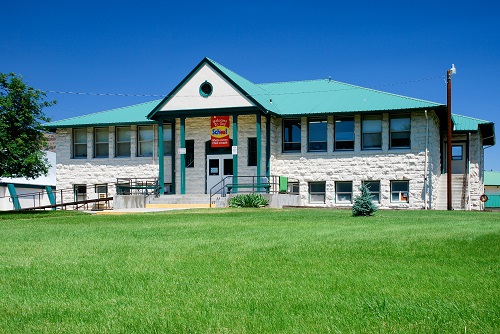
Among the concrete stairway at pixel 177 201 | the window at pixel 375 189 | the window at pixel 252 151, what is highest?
the window at pixel 252 151

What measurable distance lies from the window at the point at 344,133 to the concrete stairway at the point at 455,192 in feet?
19.6

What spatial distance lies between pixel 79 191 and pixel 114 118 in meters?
5.38

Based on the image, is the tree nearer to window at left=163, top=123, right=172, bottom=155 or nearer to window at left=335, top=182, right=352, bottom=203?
window at left=163, top=123, right=172, bottom=155

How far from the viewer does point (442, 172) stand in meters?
35.5

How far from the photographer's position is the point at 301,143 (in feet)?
111

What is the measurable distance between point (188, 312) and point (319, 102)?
2949 cm

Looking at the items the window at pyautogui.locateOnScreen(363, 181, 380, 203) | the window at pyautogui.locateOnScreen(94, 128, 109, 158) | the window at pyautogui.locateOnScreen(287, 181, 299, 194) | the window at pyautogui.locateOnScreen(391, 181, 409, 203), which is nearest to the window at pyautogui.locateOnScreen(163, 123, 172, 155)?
the window at pyautogui.locateOnScreen(94, 128, 109, 158)

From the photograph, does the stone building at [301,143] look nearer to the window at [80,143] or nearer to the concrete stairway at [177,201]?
the window at [80,143]

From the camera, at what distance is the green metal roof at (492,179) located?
223ft

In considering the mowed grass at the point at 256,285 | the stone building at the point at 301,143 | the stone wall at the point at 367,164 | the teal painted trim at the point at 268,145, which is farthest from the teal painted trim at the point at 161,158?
the mowed grass at the point at 256,285

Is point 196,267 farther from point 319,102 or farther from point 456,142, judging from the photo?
point 456,142

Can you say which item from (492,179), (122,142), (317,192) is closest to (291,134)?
(317,192)

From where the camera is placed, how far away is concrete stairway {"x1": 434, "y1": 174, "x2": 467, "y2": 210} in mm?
33812

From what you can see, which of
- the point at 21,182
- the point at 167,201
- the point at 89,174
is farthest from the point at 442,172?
the point at 21,182
